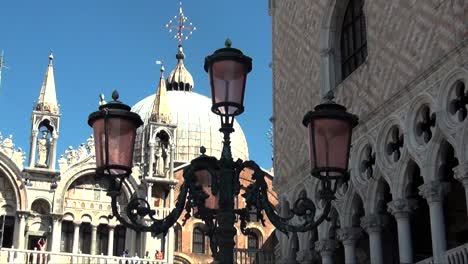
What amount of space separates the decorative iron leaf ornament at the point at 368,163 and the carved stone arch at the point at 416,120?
4.19 feet

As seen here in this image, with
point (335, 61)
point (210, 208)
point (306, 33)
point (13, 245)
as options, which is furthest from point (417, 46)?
point (13, 245)

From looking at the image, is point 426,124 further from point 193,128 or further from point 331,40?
point 193,128

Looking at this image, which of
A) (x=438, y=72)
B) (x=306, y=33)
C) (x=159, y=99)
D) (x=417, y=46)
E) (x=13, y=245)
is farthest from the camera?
(x=159, y=99)

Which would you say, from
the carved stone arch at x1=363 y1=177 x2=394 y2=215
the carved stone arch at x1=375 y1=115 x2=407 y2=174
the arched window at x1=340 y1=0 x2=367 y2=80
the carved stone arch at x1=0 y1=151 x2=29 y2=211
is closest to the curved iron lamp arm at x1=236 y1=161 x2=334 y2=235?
the carved stone arch at x1=375 y1=115 x2=407 y2=174

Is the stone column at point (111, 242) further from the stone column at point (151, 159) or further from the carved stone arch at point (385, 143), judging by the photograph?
the carved stone arch at point (385, 143)

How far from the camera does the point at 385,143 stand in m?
11.8

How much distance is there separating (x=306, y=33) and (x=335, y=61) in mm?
1421

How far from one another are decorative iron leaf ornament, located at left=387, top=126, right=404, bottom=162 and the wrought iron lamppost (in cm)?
567

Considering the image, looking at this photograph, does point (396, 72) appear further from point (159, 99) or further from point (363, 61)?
point (159, 99)

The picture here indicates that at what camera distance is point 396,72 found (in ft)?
38.3

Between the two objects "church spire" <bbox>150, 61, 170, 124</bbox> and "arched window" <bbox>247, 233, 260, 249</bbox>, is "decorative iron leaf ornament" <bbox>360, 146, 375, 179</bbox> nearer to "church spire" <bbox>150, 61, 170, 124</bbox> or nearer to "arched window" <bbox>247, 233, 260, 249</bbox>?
"church spire" <bbox>150, 61, 170, 124</bbox>

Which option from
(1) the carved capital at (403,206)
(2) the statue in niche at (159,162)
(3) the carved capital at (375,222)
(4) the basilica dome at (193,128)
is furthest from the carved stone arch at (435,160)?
(4) the basilica dome at (193,128)

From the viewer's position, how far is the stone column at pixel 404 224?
1095 cm

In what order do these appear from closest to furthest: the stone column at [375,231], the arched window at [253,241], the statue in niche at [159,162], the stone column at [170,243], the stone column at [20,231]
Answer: the stone column at [375,231] < the stone column at [20,231] < the stone column at [170,243] < the statue in niche at [159,162] < the arched window at [253,241]
